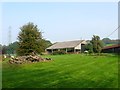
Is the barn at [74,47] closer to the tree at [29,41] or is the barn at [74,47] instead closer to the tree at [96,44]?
the tree at [96,44]

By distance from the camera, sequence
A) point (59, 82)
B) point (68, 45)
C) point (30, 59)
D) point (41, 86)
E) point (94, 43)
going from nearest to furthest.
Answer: point (41, 86) → point (59, 82) → point (30, 59) → point (94, 43) → point (68, 45)

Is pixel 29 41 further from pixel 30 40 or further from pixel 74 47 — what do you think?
pixel 74 47

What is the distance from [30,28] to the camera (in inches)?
1532

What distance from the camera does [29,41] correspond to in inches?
1492

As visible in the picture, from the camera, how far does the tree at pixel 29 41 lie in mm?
37500

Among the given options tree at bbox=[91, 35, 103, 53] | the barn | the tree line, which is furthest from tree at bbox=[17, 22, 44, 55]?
the barn

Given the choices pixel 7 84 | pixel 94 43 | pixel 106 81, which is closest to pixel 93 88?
pixel 106 81

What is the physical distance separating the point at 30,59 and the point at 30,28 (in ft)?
46.5

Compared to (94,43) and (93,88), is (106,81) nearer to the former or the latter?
(93,88)

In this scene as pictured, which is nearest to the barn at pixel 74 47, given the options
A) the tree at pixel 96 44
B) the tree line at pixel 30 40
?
the tree at pixel 96 44

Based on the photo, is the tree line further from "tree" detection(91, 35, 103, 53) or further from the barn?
the barn

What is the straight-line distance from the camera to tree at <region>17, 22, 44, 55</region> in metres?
37.5

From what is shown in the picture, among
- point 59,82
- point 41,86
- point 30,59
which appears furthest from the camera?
point 30,59

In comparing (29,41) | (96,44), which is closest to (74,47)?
(96,44)
